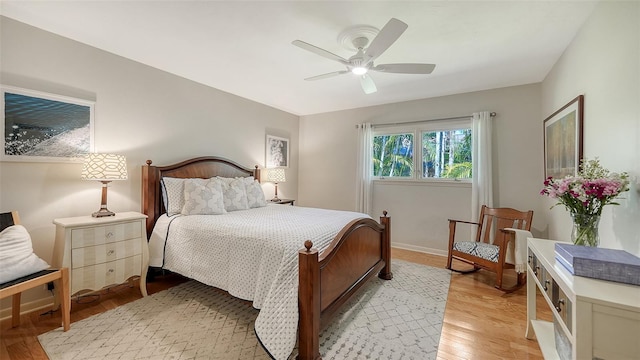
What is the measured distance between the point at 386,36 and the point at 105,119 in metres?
2.81

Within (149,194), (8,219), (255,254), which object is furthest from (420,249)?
(8,219)

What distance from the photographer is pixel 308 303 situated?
1.55 m

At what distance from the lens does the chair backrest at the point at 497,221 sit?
2.94 metres

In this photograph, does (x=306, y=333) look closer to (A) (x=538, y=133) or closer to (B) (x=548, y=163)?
(B) (x=548, y=163)

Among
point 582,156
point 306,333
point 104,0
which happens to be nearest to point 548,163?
point 582,156

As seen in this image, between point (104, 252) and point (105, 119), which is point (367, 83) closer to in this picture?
point (105, 119)

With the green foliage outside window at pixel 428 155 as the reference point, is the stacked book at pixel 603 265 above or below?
below

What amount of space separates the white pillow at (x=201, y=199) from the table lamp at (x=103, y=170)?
0.60 metres

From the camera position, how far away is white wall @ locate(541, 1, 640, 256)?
1.39 meters

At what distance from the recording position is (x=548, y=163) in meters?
2.87

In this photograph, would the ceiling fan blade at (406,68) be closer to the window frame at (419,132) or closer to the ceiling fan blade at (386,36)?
the ceiling fan blade at (386,36)

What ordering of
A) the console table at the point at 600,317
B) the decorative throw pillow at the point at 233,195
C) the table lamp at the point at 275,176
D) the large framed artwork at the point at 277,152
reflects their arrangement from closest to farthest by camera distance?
the console table at the point at 600,317
the decorative throw pillow at the point at 233,195
the table lamp at the point at 275,176
the large framed artwork at the point at 277,152

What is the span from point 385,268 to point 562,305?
6.02 feet

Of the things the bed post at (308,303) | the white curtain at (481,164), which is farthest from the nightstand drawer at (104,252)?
the white curtain at (481,164)
